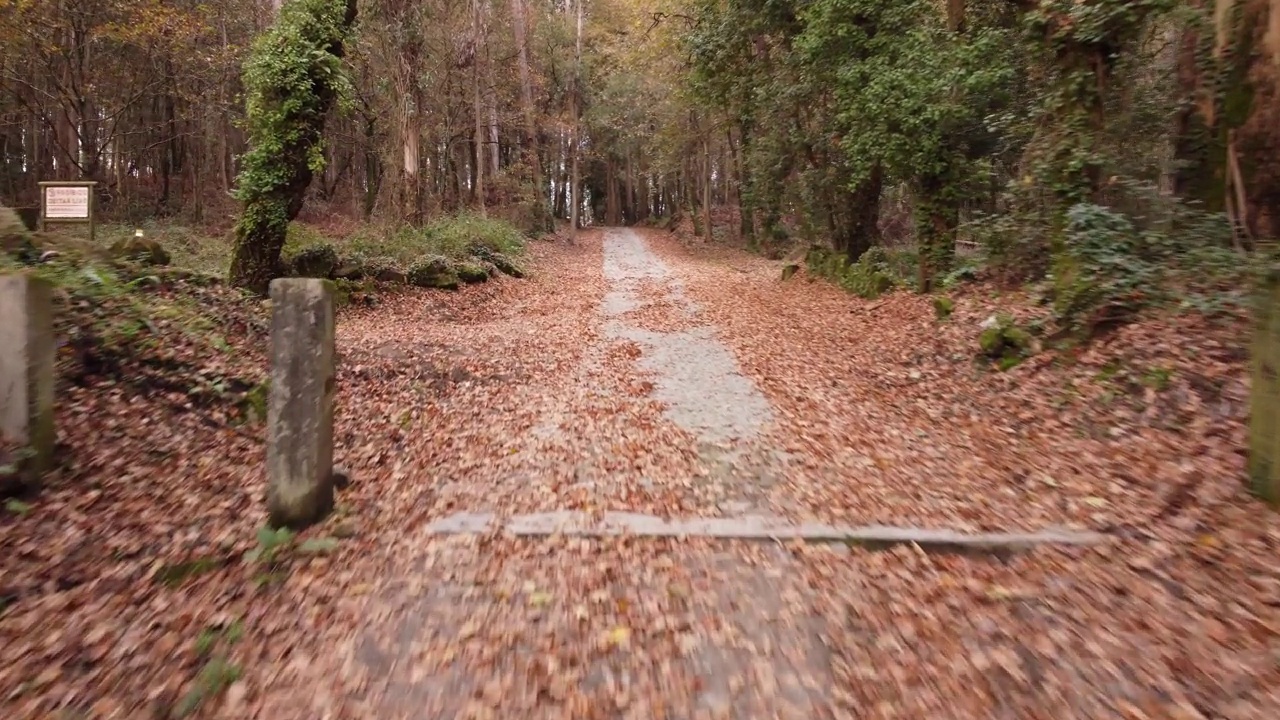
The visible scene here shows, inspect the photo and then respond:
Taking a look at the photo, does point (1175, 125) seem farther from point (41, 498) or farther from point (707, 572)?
point (41, 498)

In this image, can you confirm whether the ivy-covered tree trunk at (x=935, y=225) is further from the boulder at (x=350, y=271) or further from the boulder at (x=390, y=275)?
the boulder at (x=350, y=271)

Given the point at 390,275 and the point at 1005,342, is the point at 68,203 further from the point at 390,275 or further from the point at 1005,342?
the point at 1005,342

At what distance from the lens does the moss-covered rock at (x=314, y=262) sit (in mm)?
14369

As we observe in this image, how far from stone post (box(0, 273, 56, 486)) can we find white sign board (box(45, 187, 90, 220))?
6.59 m

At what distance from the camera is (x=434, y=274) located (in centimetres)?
1708

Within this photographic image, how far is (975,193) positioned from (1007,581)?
1115 cm

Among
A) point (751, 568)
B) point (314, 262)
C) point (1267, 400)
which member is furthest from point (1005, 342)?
point (314, 262)

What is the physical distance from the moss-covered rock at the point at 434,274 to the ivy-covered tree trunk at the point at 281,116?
12.3 feet

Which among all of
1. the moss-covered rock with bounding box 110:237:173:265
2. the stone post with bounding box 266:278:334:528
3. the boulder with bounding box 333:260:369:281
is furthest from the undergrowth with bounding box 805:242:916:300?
the moss-covered rock with bounding box 110:237:173:265

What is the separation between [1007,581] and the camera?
14.5 feet

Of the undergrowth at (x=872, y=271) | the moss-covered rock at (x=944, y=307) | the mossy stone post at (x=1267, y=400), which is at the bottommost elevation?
the mossy stone post at (x=1267, y=400)

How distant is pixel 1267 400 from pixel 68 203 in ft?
43.0

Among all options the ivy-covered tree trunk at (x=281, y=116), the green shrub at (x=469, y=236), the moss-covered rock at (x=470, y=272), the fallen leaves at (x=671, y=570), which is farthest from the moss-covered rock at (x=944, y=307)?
the green shrub at (x=469, y=236)

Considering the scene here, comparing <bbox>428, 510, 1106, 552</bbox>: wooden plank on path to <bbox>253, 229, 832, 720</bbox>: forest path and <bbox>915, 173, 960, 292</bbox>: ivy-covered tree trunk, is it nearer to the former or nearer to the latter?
<bbox>253, 229, 832, 720</bbox>: forest path
